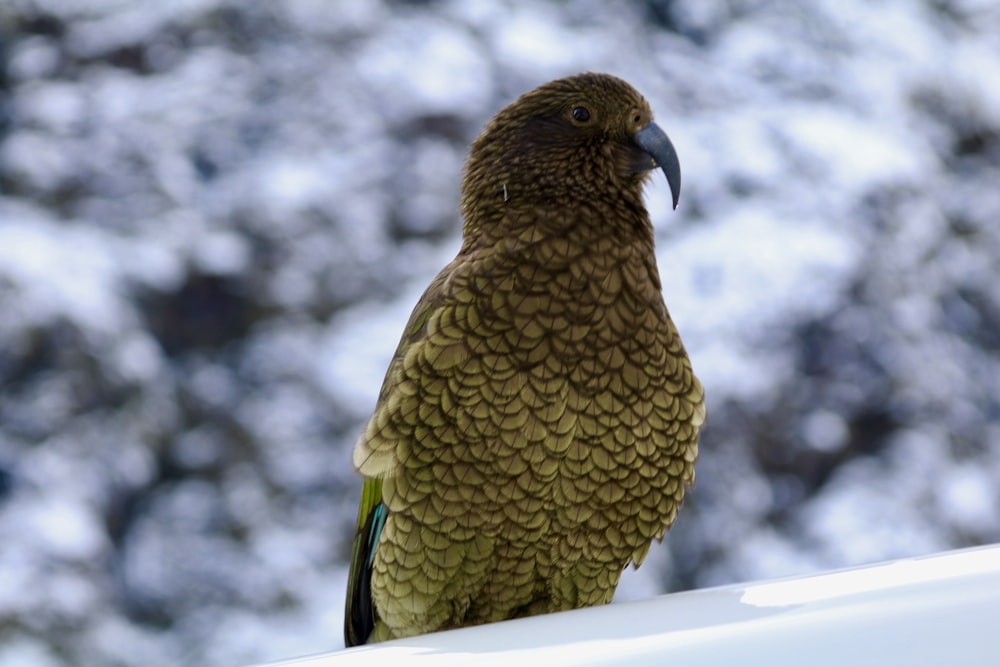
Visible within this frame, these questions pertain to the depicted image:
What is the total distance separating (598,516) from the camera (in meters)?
1.34

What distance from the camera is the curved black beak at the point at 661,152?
1.39 meters

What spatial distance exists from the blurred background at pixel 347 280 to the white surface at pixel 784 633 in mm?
2331

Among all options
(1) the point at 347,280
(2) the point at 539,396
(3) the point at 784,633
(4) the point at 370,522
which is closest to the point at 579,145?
(2) the point at 539,396

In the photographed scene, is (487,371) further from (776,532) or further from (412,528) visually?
(776,532)

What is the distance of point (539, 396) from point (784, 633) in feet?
1.61

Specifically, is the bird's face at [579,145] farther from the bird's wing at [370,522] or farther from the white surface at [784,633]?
the white surface at [784,633]

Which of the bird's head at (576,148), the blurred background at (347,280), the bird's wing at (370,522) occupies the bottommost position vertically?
the blurred background at (347,280)

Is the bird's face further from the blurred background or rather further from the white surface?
the blurred background

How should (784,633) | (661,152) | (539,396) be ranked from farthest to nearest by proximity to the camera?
(661,152), (539,396), (784,633)

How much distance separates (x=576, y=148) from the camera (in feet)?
4.63

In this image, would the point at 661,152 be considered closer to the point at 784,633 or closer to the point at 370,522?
the point at 370,522

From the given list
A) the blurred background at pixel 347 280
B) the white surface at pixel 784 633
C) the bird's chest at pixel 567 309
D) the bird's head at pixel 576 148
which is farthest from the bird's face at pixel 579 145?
the blurred background at pixel 347 280

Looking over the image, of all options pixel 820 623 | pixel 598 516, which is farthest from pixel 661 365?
pixel 820 623

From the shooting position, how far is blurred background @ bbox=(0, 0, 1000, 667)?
311 centimetres
